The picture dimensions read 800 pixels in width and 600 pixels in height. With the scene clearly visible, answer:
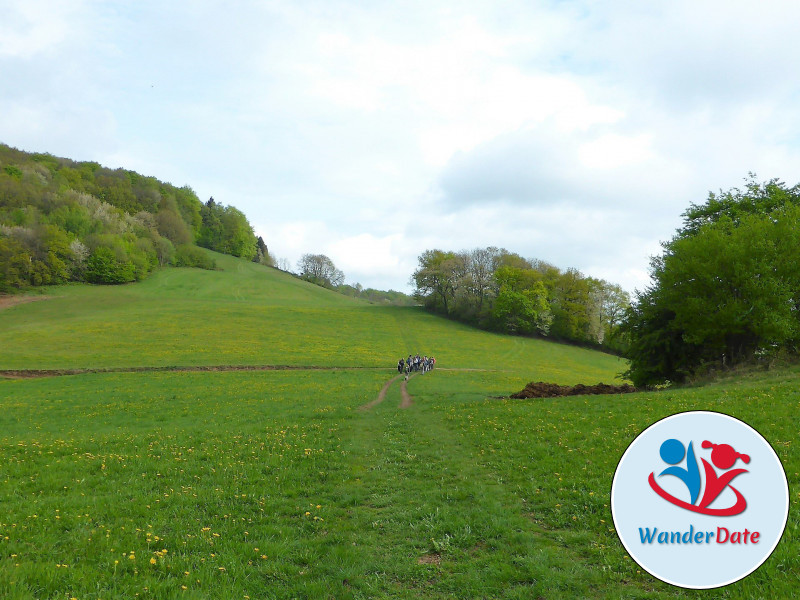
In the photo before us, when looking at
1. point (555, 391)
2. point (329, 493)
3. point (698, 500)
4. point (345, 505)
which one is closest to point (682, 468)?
point (698, 500)

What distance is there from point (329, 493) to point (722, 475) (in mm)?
8197

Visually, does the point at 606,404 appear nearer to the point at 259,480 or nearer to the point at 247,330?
the point at 259,480

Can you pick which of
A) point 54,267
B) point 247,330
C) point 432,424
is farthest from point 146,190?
point 432,424

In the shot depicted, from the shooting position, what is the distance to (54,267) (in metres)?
87.4

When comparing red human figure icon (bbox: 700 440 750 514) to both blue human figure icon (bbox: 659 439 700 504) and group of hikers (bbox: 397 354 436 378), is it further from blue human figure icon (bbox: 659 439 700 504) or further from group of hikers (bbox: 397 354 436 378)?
group of hikers (bbox: 397 354 436 378)

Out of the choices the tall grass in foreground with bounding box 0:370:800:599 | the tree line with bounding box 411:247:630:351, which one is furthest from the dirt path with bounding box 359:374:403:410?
the tree line with bounding box 411:247:630:351

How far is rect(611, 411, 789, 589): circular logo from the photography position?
4492 millimetres

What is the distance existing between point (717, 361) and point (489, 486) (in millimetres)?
27952

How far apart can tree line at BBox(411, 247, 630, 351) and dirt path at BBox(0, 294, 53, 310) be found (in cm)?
7334

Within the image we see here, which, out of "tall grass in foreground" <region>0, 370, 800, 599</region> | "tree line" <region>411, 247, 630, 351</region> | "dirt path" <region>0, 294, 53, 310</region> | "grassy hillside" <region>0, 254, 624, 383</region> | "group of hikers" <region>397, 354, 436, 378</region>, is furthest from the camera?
"tree line" <region>411, 247, 630, 351</region>

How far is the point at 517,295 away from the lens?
88.6m

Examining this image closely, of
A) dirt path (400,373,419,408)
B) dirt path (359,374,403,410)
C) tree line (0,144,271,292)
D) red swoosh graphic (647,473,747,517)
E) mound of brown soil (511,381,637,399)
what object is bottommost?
dirt path (359,374,403,410)

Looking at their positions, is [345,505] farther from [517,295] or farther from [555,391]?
[517,295]

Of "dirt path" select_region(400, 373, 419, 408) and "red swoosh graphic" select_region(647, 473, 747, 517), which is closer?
"red swoosh graphic" select_region(647, 473, 747, 517)
